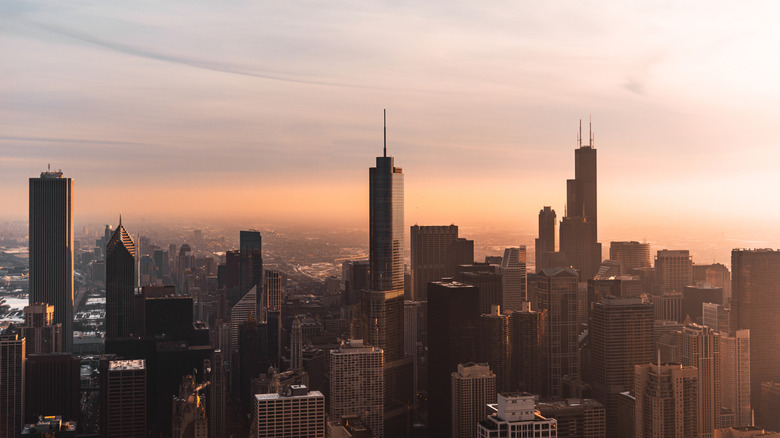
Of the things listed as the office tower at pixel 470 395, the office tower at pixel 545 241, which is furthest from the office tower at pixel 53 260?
the office tower at pixel 545 241

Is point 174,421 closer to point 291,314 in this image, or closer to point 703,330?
point 291,314

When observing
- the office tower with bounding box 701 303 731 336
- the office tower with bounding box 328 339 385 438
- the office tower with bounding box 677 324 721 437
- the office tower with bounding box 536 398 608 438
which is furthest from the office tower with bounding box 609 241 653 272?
A: the office tower with bounding box 328 339 385 438

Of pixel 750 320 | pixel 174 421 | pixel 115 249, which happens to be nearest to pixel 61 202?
pixel 115 249

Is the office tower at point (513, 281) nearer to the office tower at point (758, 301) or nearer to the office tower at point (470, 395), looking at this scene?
the office tower at point (470, 395)

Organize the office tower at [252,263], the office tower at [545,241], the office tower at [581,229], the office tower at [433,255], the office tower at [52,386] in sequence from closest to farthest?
the office tower at [252,263] → the office tower at [52,386] → the office tower at [433,255] → the office tower at [545,241] → the office tower at [581,229]

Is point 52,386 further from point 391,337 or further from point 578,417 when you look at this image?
point 578,417

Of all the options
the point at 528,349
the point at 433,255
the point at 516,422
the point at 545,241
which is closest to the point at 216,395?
the point at 528,349
